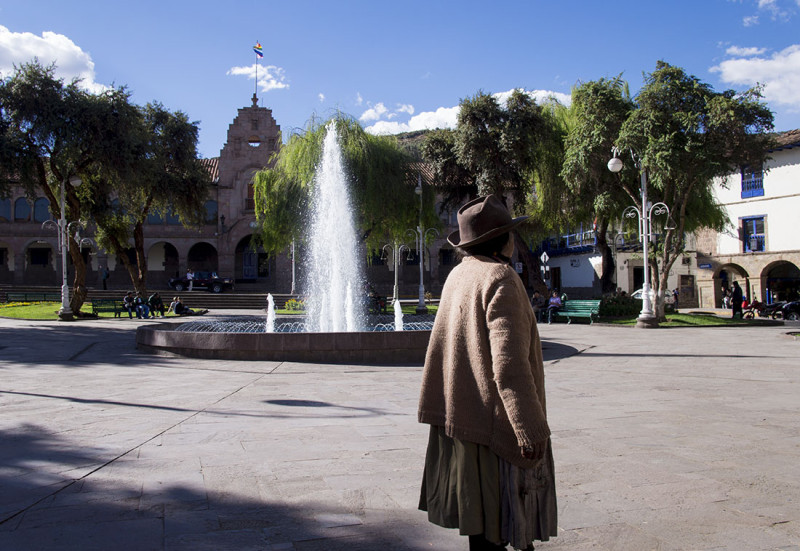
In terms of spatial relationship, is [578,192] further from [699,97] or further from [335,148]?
[335,148]

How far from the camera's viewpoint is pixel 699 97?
20.3 meters

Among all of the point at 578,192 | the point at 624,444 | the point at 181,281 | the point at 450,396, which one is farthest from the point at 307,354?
the point at 181,281

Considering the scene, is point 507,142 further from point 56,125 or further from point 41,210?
point 41,210

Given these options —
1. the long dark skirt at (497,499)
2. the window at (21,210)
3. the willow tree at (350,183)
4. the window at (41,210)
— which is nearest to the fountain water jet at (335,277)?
the willow tree at (350,183)

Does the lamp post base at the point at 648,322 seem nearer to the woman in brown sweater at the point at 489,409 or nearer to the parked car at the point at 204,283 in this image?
the woman in brown sweater at the point at 489,409

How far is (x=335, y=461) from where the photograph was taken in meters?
4.82

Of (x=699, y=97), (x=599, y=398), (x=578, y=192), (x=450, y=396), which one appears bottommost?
(x=599, y=398)

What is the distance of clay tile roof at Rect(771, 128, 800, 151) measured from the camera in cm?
3119

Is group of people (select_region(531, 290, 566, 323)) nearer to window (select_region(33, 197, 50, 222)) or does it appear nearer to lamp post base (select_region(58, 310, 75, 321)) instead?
lamp post base (select_region(58, 310, 75, 321))

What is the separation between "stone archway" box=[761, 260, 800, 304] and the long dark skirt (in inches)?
1392

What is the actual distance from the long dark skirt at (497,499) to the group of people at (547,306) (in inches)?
895

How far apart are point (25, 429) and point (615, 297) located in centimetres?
2289

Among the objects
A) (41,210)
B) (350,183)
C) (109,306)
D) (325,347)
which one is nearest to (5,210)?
(41,210)

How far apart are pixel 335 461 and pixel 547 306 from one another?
2209 centimetres
